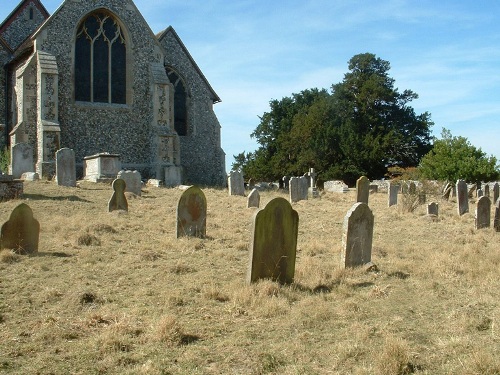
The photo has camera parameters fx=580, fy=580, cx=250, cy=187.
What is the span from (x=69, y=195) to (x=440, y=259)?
1132cm

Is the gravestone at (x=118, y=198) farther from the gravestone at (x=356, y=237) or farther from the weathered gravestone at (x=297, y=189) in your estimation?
the weathered gravestone at (x=297, y=189)

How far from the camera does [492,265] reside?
8.41 metres

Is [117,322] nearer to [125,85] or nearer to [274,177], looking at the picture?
[125,85]

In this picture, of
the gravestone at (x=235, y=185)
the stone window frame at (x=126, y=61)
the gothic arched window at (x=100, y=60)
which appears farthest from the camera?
the gothic arched window at (x=100, y=60)

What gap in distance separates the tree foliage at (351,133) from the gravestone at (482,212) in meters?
29.8

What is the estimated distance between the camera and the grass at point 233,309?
4.77m

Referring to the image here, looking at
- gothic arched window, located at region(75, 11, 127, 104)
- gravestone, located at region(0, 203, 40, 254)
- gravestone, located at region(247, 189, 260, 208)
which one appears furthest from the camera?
gothic arched window, located at region(75, 11, 127, 104)

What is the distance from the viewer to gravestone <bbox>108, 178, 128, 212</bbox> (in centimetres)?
1420

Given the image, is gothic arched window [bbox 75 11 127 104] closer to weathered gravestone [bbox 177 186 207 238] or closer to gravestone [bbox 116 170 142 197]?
gravestone [bbox 116 170 142 197]

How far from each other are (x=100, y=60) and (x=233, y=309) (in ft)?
71.8

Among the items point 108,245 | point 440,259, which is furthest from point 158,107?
point 440,259

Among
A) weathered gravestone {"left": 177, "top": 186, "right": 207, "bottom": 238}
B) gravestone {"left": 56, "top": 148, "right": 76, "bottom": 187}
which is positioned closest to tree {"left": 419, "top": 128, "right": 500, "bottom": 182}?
gravestone {"left": 56, "top": 148, "right": 76, "bottom": 187}

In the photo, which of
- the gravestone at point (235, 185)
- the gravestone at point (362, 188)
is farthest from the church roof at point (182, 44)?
the gravestone at point (362, 188)

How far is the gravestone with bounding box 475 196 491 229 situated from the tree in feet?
71.5
